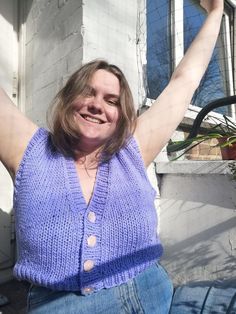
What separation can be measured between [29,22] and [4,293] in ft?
6.31

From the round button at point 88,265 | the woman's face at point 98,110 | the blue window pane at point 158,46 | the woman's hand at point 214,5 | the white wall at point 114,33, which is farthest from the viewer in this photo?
the blue window pane at point 158,46

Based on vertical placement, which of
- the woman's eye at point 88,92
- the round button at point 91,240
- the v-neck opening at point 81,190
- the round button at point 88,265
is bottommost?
the round button at point 88,265

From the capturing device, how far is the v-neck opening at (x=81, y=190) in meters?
1.04

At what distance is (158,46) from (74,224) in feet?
7.81

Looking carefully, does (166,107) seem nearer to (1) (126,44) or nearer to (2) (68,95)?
(2) (68,95)

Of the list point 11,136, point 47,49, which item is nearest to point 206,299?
point 11,136

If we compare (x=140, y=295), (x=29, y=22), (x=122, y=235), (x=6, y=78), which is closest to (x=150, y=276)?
(x=140, y=295)

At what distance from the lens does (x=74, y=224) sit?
1.00m

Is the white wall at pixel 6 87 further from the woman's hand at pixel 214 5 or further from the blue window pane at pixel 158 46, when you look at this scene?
the woman's hand at pixel 214 5

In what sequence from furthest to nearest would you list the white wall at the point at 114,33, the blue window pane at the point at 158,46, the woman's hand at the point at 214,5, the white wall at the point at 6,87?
1. the blue window pane at the point at 158,46
2. the white wall at the point at 6,87
3. the white wall at the point at 114,33
4. the woman's hand at the point at 214,5

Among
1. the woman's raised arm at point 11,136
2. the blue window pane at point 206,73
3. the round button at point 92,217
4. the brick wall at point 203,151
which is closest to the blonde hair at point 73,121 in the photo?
the woman's raised arm at point 11,136

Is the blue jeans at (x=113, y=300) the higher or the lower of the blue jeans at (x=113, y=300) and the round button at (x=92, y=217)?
the lower

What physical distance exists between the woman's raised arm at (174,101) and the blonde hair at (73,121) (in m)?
0.06

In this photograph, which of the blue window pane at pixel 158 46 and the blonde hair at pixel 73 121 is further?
the blue window pane at pixel 158 46
